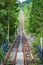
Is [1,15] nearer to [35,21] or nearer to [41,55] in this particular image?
[41,55]

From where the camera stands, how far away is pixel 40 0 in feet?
115

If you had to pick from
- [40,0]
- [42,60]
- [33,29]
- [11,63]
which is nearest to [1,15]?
[11,63]

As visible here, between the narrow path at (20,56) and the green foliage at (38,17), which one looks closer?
the narrow path at (20,56)

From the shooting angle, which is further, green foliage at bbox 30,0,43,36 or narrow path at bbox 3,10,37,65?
green foliage at bbox 30,0,43,36

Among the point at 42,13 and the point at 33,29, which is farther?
the point at 33,29

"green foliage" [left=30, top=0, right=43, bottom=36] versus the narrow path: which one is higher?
"green foliage" [left=30, top=0, right=43, bottom=36]

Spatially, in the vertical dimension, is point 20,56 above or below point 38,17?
below

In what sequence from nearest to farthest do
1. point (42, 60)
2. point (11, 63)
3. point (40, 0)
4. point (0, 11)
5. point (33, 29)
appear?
point (0, 11) < point (11, 63) < point (42, 60) < point (40, 0) < point (33, 29)

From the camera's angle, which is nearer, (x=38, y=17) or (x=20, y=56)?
(x=20, y=56)

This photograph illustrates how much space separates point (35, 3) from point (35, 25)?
2.59m

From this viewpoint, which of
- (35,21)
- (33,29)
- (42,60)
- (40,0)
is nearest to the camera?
(42,60)

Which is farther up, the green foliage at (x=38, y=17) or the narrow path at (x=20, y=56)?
the green foliage at (x=38, y=17)

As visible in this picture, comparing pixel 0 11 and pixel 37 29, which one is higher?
pixel 0 11

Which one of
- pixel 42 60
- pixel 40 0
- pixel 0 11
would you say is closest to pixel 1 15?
pixel 0 11
